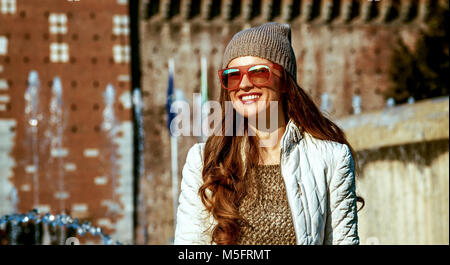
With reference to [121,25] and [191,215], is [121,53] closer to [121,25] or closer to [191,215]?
[121,25]

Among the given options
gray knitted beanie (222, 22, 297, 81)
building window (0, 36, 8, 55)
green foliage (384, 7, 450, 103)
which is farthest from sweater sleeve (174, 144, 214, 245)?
building window (0, 36, 8, 55)

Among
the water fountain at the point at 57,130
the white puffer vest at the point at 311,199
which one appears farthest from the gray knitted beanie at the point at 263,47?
the water fountain at the point at 57,130

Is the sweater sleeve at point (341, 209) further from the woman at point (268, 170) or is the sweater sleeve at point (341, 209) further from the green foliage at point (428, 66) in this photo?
the green foliage at point (428, 66)

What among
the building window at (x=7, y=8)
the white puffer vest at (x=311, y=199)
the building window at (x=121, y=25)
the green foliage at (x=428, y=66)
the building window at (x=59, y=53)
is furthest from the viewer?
the building window at (x=121, y=25)

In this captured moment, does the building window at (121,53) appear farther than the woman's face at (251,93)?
Yes

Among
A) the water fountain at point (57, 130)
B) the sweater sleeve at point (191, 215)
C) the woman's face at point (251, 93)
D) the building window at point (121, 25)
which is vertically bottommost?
the water fountain at point (57, 130)

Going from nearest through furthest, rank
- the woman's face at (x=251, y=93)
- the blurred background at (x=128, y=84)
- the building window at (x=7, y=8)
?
the woman's face at (x=251, y=93) < the blurred background at (x=128, y=84) < the building window at (x=7, y=8)

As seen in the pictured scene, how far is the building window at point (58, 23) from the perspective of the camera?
12.5 m

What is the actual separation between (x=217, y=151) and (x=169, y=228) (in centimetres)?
1093

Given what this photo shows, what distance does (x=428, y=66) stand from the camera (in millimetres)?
11117

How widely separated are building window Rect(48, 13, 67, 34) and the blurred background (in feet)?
0.05

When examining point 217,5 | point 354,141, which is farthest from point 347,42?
point 354,141

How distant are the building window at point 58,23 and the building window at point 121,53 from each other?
87cm

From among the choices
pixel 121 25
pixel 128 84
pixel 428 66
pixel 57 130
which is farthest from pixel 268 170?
pixel 121 25
